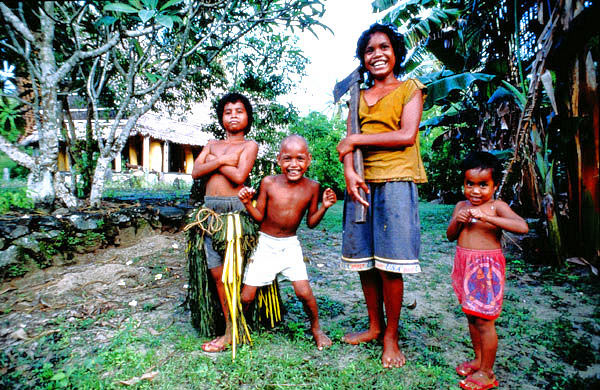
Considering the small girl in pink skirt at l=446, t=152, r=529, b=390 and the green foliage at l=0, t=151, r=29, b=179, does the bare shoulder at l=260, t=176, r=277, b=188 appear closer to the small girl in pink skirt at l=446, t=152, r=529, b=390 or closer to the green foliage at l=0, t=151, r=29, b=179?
the small girl in pink skirt at l=446, t=152, r=529, b=390

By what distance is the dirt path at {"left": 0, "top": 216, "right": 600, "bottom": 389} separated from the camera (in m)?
2.01

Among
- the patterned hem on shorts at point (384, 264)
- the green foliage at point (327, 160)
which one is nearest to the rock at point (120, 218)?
the patterned hem on shorts at point (384, 264)

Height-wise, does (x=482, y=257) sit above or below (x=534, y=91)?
below

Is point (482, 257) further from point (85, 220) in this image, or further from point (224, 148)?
point (85, 220)

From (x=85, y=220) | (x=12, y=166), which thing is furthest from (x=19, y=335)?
(x=12, y=166)

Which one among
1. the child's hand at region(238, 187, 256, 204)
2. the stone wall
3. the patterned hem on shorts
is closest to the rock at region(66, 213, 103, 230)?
the stone wall

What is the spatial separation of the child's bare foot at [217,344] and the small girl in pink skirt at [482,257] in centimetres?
141

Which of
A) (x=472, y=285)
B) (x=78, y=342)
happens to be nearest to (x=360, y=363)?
(x=472, y=285)

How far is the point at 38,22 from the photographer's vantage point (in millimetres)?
3600

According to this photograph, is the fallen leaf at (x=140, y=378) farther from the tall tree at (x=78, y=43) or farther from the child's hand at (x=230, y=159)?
the tall tree at (x=78, y=43)

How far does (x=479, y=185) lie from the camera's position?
1734 millimetres

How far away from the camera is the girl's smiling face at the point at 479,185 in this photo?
5.60 feet

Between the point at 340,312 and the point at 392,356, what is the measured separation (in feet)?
2.72

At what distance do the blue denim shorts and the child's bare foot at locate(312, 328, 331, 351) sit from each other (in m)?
0.54
